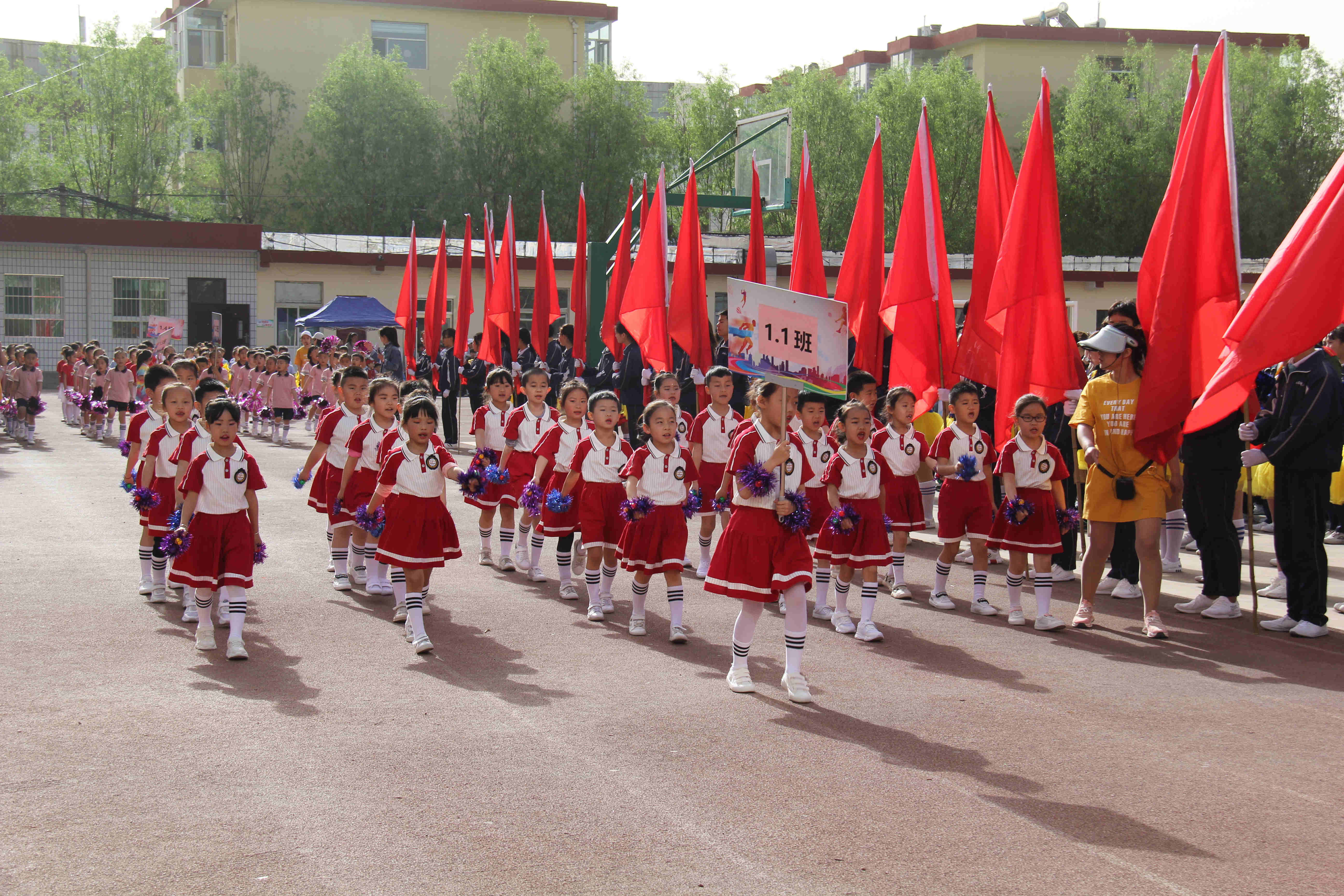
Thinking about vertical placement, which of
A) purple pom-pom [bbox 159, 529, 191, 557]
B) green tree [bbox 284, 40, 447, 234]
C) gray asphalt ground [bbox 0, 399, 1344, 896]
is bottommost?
gray asphalt ground [bbox 0, 399, 1344, 896]

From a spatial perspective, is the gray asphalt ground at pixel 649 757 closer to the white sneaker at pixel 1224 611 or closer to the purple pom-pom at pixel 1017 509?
the white sneaker at pixel 1224 611

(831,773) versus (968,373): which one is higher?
(968,373)

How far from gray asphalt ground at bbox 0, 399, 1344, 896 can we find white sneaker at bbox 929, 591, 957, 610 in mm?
230

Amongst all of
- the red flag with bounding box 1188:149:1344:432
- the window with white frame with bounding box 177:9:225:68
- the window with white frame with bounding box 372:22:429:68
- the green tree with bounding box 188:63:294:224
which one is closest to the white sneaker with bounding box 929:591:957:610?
the red flag with bounding box 1188:149:1344:432

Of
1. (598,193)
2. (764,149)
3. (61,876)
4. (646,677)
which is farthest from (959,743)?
(598,193)

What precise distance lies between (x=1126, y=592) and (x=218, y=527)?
676cm

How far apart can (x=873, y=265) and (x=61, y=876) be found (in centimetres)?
1048

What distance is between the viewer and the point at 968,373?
11.6 m

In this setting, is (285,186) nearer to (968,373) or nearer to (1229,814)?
(968,373)

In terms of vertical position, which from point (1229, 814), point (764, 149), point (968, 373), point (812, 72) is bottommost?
point (1229, 814)

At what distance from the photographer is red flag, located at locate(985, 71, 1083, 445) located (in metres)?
10.2

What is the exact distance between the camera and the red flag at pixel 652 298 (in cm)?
1498

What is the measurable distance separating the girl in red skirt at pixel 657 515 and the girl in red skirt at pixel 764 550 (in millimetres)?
1297

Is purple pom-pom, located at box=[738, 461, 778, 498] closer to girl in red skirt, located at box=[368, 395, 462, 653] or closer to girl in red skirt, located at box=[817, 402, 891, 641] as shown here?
girl in red skirt, located at box=[817, 402, 891, 641]
